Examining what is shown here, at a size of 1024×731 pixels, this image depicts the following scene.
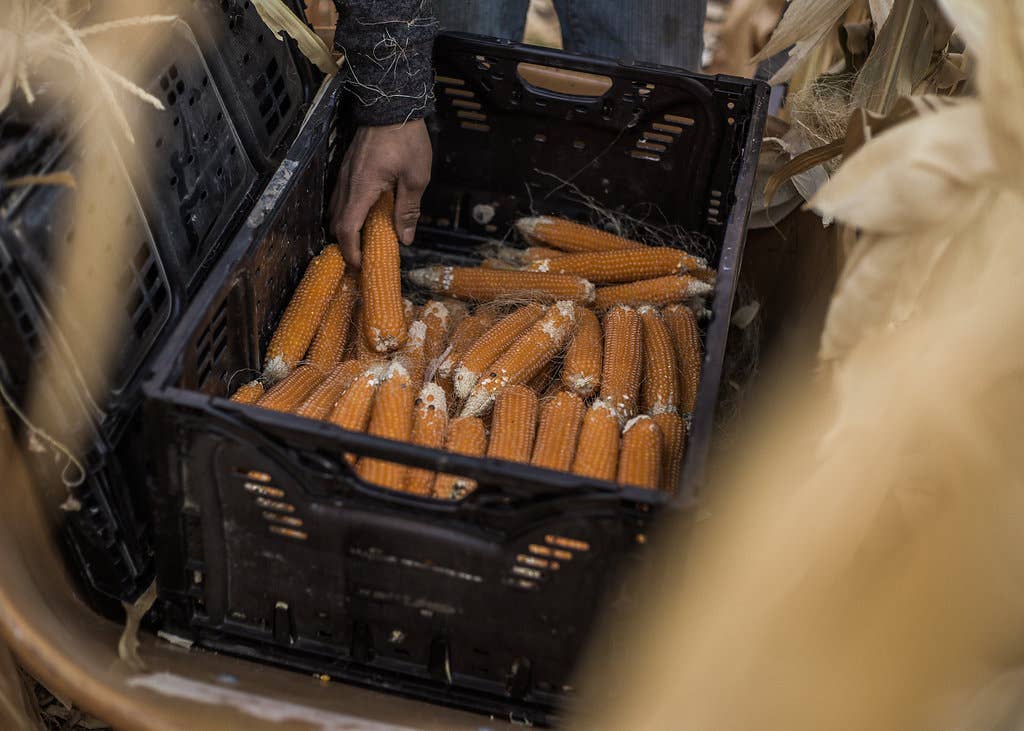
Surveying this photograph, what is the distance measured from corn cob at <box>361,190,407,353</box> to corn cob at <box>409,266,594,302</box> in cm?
15

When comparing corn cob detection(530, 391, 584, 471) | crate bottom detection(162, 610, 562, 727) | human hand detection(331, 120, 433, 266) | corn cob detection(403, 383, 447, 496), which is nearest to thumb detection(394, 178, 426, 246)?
human hand detection(331, 120, 433, 266)

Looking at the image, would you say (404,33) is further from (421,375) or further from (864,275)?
(864,275)

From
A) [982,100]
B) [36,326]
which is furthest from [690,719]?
[36,326]

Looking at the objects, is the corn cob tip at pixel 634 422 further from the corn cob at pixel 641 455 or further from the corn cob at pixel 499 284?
the corn cob at pixel 499 284

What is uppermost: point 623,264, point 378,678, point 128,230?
point 128,230

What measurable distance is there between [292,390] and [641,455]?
68 centimetres

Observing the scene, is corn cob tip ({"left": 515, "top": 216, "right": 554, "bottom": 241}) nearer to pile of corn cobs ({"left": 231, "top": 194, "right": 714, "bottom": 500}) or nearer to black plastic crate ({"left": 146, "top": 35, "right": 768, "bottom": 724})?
pile of corn cobs ({"left": 231, "top": 194, "right": 714, "bottom": 500})

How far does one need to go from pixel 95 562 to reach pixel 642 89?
5.16 ft

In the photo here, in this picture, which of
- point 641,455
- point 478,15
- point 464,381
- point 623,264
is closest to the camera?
point 641,455

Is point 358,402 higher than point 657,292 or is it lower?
higher

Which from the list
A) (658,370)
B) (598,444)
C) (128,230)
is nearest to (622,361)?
(658,370)

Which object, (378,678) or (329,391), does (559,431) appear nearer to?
(329,391)

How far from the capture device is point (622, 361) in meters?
2.03

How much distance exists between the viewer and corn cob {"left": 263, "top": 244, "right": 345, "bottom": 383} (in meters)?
1.96
